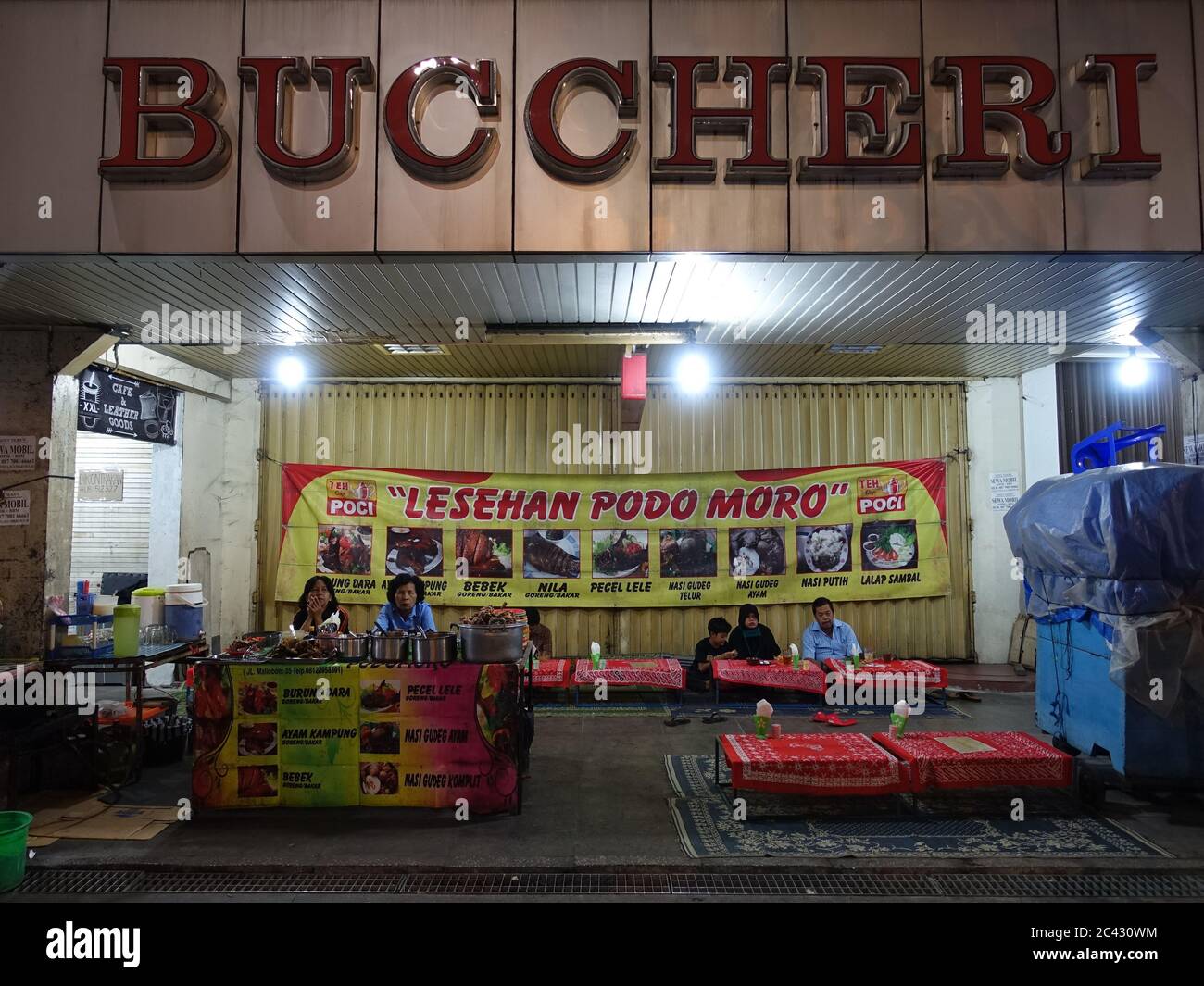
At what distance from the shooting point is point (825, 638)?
8.56 m

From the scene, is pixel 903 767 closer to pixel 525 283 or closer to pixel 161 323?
pixel 525 283

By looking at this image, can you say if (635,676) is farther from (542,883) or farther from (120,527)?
(120,527)

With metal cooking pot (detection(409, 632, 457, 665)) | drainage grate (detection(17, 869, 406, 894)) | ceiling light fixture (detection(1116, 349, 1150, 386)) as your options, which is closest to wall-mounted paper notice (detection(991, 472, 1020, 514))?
ceiling light fixture (detection(1116, 349, 1150, 386))

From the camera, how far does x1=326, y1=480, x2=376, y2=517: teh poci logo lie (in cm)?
1041

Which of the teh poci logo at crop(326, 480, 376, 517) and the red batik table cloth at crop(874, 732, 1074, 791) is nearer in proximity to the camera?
the red batik table cloth at crop(874, 732, 1074, 791)

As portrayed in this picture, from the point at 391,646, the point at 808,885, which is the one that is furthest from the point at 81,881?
the point at 808,885

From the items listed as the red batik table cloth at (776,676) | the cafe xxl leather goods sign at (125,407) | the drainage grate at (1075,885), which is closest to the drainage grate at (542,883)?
the drainage grate at (1075,885)

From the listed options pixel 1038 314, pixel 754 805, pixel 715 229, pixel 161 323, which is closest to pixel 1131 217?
pixel 1038 314

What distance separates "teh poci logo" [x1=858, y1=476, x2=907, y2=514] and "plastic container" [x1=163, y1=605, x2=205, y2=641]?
898 centimetres

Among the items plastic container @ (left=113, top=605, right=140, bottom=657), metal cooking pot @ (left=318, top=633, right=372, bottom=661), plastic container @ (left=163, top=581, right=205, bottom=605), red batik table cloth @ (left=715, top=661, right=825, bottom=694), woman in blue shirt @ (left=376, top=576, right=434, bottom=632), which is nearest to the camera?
metal cooking pot @ (left=318, top=633, right=372, bottom=661)

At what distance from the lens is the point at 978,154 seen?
516 centimetres

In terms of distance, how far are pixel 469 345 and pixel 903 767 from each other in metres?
6.70

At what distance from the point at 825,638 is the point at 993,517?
4.15 m

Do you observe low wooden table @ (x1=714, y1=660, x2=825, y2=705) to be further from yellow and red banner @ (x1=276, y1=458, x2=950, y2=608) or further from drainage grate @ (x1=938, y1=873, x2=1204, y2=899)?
drainage grate @ (x1=938, y1=873, x2=1204, y2=899)
